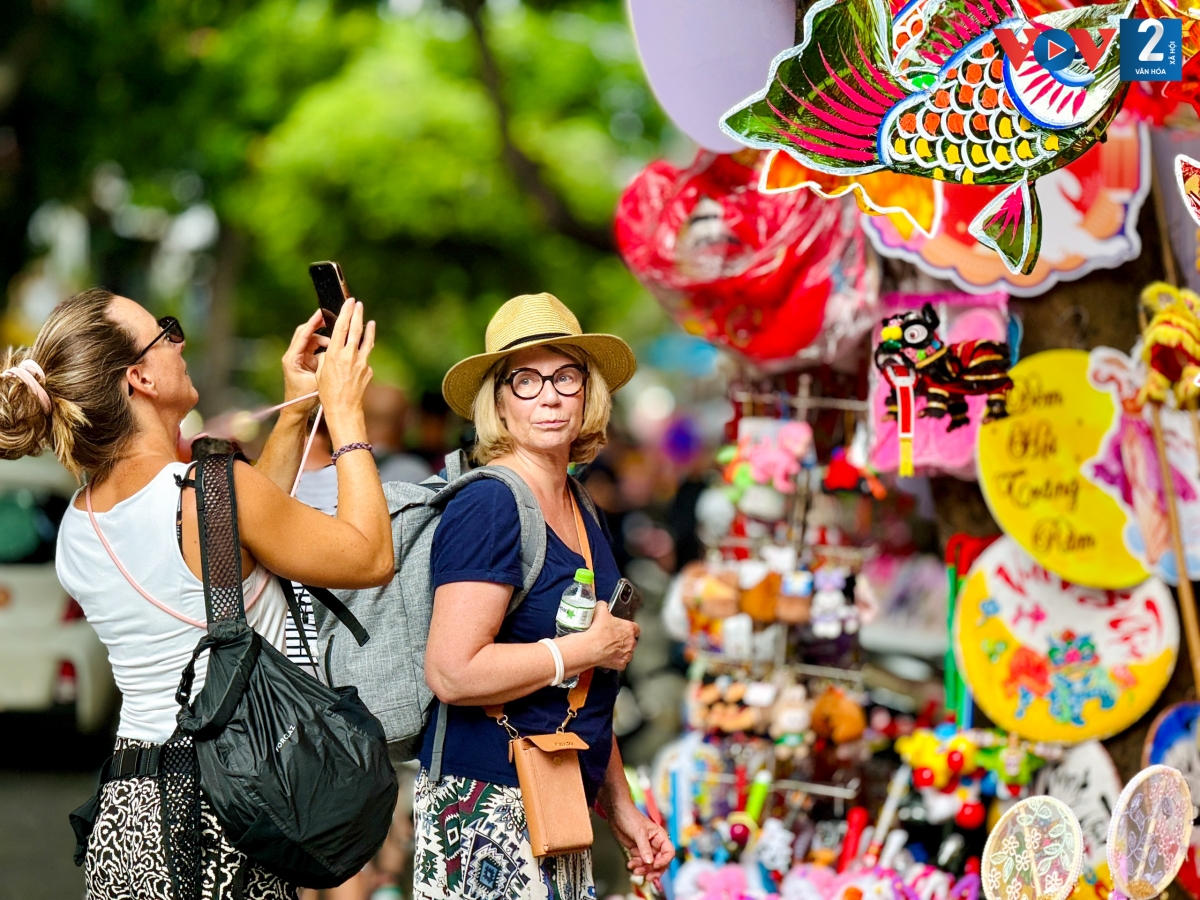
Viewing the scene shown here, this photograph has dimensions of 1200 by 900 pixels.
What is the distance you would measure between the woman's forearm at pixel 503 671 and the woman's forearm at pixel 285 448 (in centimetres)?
56

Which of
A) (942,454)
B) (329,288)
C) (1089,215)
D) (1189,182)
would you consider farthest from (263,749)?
(1089,215)

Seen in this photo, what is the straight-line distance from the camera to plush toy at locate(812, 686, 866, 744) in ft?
14.6

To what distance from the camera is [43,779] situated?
7539 mm

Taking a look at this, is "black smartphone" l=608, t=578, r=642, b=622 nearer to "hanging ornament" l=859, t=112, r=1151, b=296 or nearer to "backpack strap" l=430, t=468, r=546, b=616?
"backpack strap" l=430, t=468, r=546, b=616

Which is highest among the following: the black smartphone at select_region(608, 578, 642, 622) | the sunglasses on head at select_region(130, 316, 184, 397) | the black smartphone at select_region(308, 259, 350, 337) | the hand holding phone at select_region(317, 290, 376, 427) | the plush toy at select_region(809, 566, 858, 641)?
the black smartphone at select_region(308, 259, 350, 337)

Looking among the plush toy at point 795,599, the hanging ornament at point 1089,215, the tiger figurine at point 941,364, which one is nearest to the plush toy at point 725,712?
the plush toy at point 795,599

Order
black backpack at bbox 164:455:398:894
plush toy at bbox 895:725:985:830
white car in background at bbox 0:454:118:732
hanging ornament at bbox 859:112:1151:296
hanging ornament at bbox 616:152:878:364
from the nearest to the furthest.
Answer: black backpack at bbox 164:455:398:894 < hanging ornament at bbox 859:112:1151:296 < plush toy at bbox 895:725:985:830 < hanging ornament at bbox 616:152:878:364 < white car in background at bbox 0:454:118:732

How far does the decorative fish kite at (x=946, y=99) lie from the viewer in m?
2.54

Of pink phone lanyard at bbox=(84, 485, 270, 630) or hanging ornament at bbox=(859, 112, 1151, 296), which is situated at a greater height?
hanging ornament at bbox=(859, 112, 1151, 296)

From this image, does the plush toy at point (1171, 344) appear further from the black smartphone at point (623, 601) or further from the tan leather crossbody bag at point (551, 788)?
the tan leather crossbody bag at point (551, 788)

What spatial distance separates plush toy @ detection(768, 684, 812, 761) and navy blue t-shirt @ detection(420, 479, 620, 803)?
183 cm

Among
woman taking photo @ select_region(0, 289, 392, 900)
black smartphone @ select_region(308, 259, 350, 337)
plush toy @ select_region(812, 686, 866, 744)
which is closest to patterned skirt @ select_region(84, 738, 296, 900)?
woman taking photo @ select_region(0, 289, 392, 900)

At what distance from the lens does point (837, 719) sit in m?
4.45

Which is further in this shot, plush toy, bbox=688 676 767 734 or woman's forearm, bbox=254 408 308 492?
plush toy, bbox=688 676 767 734
